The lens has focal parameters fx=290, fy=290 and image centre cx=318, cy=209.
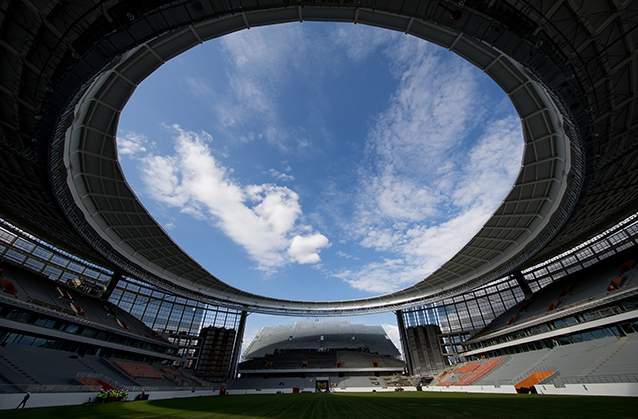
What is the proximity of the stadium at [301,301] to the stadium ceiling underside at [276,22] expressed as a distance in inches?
4.4

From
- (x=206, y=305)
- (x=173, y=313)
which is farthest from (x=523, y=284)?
(x=173, y=313)

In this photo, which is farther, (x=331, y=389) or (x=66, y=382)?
(x=331, y=389)

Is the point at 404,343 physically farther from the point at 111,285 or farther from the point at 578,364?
the point at 111,285

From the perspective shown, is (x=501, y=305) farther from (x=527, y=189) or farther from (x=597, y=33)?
(x=597, y=33)

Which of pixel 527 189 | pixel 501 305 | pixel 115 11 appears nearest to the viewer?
pixel 115 11

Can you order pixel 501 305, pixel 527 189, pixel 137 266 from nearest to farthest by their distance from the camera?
pixel 527 189 → pixel 137 266 → pixel 501 305

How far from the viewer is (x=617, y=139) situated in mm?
19531

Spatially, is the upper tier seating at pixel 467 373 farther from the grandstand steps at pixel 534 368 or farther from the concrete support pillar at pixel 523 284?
the concrete support pillar at pixel 523 284

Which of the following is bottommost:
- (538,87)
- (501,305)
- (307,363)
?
(307,363)

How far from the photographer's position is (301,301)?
61.3 meters

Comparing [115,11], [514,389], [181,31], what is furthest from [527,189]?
[115,11]

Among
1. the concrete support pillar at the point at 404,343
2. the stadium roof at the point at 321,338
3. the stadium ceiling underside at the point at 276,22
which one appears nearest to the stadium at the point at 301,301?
the stadium ceiling underside at the point at 276,22

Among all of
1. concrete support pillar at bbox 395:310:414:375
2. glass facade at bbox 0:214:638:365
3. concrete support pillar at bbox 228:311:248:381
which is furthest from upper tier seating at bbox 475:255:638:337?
concrete support pillar at bbox 228:311:248:381

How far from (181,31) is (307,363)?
72.1m
